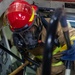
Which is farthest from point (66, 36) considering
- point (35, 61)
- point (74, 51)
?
Answer: point (35, 61)

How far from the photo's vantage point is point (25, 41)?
91 cm

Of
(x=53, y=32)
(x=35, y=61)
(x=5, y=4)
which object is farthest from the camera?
(x=5, y=4)

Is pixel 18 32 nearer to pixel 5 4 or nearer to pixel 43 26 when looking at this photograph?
pixel 43 26

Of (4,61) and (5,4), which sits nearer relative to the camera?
(5,4)

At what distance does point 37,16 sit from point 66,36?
0.20 metres

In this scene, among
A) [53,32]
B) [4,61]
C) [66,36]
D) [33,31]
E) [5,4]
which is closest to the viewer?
[53,32]

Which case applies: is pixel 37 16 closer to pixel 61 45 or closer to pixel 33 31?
pixel 33 31

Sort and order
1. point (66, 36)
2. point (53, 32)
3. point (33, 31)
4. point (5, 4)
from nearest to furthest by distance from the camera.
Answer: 1. point (53, 32)
2. point (66, 36)
3. point (33, 31)
4. point (5, 4)

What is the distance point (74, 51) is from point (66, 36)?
0.60 feet

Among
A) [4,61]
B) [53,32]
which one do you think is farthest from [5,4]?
[53,32]

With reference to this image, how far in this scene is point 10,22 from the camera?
0.92m

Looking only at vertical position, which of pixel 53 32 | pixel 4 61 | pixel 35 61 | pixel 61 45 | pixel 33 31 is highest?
pixel 53 32

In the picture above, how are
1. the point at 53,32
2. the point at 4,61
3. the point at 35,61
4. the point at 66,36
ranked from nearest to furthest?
the point at 53,32
the point at 66,36
the point at 35,61
the point at 4,61

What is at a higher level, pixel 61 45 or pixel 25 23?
pixel 25 23
